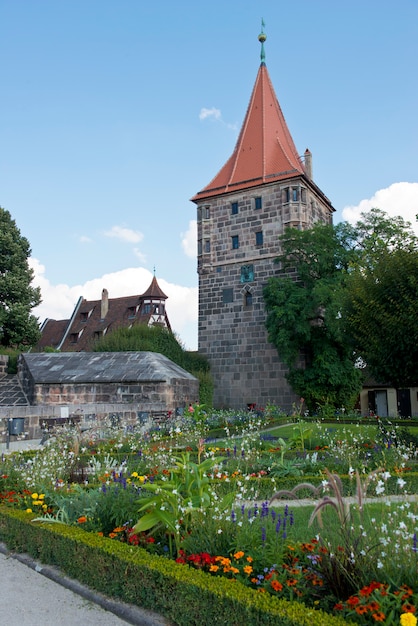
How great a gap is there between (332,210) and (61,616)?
105 feet

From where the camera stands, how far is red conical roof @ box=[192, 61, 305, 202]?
29266mm

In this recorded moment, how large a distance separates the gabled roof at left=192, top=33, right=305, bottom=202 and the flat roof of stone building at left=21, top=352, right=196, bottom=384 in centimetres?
1560

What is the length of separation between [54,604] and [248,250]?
85.2 feet

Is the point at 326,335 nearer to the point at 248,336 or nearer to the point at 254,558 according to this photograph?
the point at 248,336

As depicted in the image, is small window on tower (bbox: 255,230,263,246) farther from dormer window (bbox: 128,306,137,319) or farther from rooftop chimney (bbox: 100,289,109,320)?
rooftop chimney (bbox: 100,289,109,320)

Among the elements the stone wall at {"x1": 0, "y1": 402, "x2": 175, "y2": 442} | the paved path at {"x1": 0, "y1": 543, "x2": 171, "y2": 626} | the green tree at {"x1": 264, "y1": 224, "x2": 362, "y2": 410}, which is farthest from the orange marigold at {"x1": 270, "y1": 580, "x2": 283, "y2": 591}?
the green tree at {"x1": 264, "y1": 224, "x2": 362, "y2": 410}

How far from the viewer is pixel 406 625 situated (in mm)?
2352

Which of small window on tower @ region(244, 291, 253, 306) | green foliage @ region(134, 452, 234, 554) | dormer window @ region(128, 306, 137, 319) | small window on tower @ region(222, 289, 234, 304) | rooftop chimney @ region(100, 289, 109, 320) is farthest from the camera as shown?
rooftop chimney @ region(100, 289, 109, 320)

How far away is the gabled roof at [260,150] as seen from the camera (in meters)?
29.3

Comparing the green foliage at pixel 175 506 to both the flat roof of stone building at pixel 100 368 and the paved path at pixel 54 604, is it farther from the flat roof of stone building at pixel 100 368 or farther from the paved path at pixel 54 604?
the flat roof of stone building at pixel 100 368

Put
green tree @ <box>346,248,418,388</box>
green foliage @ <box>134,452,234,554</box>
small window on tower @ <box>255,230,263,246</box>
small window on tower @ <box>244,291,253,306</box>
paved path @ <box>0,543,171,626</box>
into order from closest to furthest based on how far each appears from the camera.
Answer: paved path @ <box>0,543,171,626</box> < green foliage @ <box>134,452,234,554</box> < green tree @ <box>346,248,418,388</box> < small window on tower @ <box>244,291,253,306</box> < small window on tower @ <box>255,230,263,246</box>

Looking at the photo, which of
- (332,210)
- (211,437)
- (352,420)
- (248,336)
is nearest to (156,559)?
(211,437)

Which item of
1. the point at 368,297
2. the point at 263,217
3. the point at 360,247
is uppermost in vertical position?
the point at 263,217

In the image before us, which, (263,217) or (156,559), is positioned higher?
(263,217)
